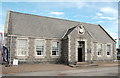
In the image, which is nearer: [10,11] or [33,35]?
[33,35]

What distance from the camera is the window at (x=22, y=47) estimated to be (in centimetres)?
1888

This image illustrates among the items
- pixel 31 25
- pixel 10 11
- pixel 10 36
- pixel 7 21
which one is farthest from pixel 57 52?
pixel 10 11

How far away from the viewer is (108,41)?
2723 centimetres

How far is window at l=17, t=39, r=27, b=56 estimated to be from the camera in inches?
743

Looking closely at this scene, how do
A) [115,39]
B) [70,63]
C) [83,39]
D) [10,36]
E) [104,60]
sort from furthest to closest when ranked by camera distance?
[115,39] → [104,60] → [83,39] → [70,63] → [10,36]

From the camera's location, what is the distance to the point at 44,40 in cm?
2045

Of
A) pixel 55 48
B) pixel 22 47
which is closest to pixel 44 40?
pixel 55 48

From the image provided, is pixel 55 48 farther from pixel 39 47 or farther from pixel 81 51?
pixel 81 51

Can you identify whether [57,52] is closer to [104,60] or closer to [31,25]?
[31,25]

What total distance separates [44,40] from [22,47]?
3481mm

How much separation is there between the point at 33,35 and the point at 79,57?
330 inches

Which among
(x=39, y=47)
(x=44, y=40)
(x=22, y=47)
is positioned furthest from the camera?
(x=44, y=40)

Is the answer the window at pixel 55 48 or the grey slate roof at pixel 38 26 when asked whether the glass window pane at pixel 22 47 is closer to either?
the grey slate roof at pixel 38 26

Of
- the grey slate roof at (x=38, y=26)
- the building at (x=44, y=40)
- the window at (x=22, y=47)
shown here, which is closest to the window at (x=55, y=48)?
the building at (x=44, y=40)
